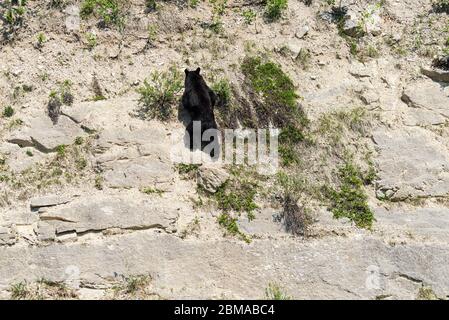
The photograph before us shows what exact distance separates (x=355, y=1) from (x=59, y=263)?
9823mm

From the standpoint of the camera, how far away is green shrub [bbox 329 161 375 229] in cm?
1087

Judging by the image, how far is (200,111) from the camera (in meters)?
11.7

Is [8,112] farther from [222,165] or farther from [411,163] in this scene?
[411,163]

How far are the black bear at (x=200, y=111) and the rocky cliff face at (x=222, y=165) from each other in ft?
1.28

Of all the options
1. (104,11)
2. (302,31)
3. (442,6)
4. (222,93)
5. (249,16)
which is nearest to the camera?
(222,93)

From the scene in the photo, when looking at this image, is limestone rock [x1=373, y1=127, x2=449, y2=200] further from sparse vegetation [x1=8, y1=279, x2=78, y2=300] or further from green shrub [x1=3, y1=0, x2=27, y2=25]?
green shrub [x1=3, y1=0, x2=27, y2=25]

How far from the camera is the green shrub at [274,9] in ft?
46.1

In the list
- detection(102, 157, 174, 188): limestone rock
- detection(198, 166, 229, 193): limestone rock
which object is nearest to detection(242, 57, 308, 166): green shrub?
detection(198, 166, 229, 193): limestone rock

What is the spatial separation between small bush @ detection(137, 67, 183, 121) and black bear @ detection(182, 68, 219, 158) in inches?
13.1

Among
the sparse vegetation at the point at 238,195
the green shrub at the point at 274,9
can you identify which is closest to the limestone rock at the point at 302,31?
the green shrub at the point at 274,9

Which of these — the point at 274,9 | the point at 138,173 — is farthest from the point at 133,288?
the point at 274,9

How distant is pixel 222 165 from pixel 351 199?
2655 millimetres

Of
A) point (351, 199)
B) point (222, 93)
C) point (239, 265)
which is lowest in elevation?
point (239, 265)

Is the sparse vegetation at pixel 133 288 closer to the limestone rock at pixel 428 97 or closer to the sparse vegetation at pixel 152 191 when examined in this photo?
the sparse vegetation at pixel 152 191
